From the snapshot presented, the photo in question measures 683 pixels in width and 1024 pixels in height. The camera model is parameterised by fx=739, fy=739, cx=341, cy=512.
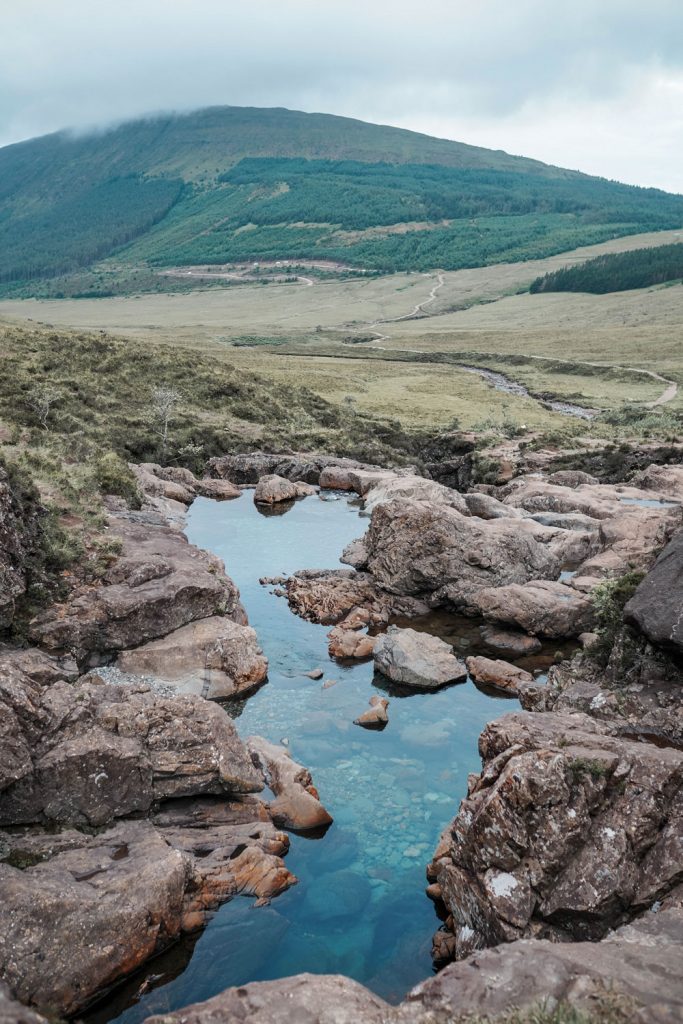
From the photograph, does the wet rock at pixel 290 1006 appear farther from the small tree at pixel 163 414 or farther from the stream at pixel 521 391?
the stream at pixel 521 391

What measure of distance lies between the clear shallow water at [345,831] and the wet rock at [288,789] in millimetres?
390

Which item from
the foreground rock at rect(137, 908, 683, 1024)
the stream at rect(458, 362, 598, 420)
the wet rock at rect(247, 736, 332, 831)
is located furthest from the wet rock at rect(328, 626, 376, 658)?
the stream at rect(458, 362, 598, 420)

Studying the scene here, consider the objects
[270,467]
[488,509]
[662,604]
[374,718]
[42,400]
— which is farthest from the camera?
[42,400]

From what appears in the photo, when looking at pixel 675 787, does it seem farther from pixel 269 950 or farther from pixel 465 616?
pixel 465 616

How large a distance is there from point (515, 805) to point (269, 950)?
196 inches

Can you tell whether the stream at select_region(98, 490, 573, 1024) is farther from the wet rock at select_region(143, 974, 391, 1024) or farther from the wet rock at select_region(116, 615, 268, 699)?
the wet rock at select_region(143, 974, 391, 1024)

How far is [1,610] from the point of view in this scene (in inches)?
721

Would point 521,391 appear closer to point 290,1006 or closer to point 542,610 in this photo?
point 542,610

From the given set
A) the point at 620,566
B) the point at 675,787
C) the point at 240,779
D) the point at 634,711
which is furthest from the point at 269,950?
the point at 620,566

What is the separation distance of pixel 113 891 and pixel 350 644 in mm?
13579

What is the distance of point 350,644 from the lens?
24.8m

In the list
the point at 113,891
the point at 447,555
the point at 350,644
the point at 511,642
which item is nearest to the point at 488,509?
the point at 447,555

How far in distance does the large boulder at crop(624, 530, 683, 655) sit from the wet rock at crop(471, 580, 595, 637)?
609 centimetres

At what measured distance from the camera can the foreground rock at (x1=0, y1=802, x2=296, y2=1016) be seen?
36.0ft
